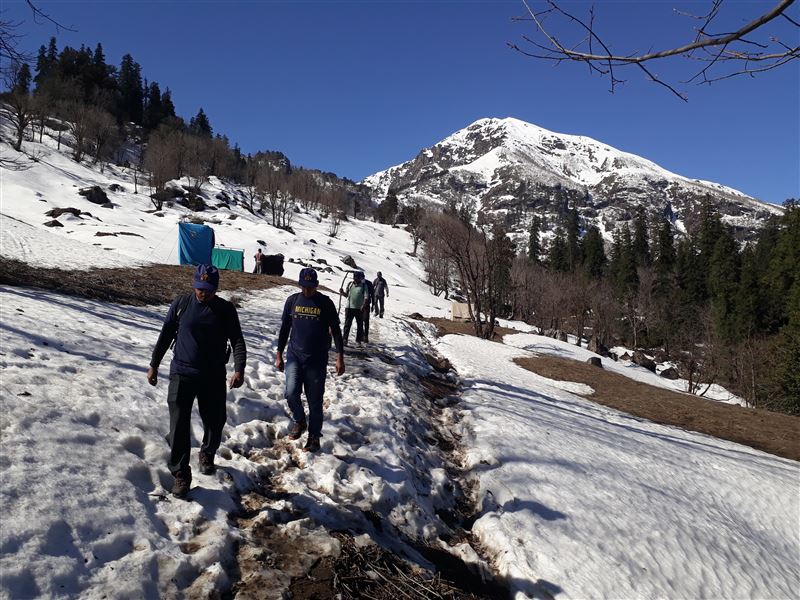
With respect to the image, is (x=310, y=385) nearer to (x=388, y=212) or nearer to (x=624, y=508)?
(x=624, y=508)

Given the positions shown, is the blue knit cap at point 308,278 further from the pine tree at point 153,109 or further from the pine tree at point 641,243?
the pine tree at point 153,109

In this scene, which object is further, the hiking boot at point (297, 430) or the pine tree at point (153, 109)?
the pine tree at point (153, 109)

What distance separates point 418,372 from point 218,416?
7.51m

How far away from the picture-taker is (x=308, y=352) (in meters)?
5.52

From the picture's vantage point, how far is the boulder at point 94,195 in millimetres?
45250

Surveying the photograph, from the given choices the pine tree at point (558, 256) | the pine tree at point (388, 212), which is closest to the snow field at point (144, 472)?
the pine tree at point (558, 256)

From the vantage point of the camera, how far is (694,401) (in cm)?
1425

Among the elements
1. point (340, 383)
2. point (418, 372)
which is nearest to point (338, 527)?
point (340, 383)

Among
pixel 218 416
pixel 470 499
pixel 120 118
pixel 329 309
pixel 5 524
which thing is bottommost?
pixel 470 499

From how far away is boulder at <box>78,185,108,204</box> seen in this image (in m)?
45.2

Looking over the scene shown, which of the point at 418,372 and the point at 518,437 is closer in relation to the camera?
the point at 518,437

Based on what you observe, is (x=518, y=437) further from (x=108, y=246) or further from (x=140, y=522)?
(x=108, y=246)

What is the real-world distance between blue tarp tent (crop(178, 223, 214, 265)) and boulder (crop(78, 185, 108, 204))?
27.8m

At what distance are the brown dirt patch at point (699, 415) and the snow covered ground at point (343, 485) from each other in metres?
1.17
